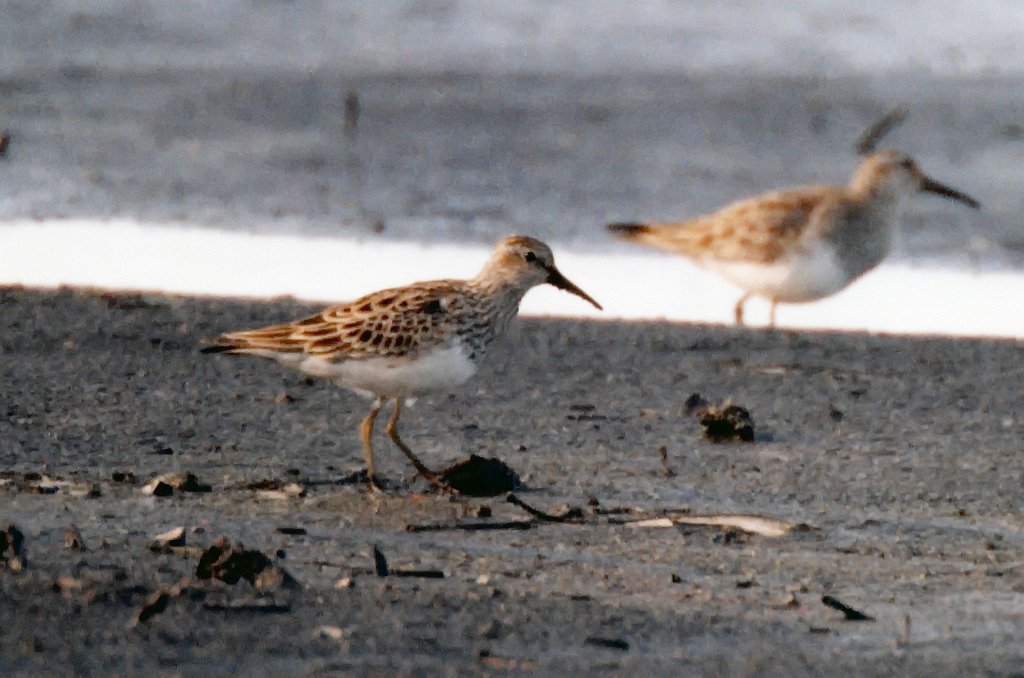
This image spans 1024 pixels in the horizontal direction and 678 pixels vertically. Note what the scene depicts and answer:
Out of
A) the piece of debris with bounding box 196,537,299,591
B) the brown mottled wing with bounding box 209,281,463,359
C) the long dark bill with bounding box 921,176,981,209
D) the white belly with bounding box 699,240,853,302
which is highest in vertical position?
the long dark bill with bounding box 921,176,981,209

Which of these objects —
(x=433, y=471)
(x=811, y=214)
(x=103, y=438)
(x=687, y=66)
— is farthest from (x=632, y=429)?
(x=687, y=66)

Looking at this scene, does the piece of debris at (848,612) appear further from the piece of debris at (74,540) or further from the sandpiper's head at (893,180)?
the sandpiper's head at (893,180)

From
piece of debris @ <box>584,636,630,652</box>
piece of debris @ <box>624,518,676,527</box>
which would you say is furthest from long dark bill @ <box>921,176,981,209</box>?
piece of debris @ <box>584,636,630,652</box>

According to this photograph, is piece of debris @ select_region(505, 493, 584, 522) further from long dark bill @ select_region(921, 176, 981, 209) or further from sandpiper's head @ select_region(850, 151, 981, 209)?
long dark bill @ select_region(921, 176, 981, 209)

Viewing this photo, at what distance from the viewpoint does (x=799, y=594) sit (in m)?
4.38

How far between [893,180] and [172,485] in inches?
195

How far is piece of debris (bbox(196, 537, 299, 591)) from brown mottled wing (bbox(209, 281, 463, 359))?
4.95 feet

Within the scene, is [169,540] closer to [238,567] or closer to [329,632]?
[238,567]

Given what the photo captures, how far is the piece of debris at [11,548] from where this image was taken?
158 inches

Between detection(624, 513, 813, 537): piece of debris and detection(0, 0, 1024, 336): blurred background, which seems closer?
detection(624, 513, 813, 537): piece of debris

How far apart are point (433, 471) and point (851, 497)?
1155mm

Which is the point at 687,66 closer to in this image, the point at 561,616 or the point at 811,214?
the point at 811,214

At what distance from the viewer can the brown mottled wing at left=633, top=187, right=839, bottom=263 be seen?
27.6ft

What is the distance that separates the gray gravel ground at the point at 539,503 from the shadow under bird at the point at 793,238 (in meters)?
0.79
